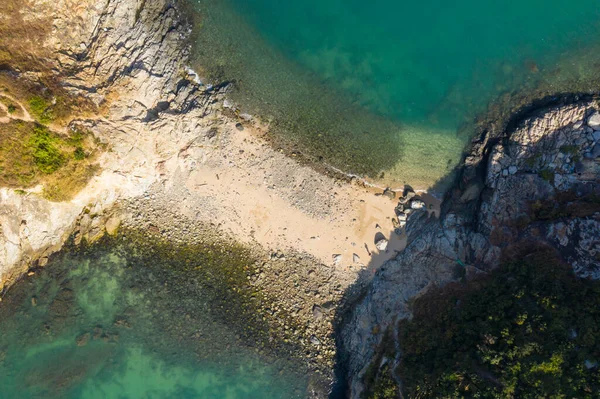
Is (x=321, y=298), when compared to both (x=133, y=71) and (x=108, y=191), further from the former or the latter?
(x=133, y=71)

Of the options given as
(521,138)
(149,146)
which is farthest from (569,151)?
(149,146)

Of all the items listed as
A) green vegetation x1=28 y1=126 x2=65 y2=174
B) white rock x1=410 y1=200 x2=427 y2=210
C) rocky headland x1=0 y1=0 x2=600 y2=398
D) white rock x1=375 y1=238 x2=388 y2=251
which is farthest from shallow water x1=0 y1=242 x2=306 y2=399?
white rock x1=410 y1=200 x2=427 y2=210

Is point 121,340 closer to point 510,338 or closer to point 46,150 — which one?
point 46,150

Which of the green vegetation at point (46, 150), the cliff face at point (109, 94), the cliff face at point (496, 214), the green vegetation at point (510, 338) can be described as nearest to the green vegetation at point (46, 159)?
the green vegetation at point (46, 150)

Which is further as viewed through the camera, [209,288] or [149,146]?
[209,288]

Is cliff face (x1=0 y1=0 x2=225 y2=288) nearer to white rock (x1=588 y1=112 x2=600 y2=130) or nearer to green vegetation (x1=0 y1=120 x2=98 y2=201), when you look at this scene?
green vegetation (x1=0 y1=120 x2=98 y2=201)

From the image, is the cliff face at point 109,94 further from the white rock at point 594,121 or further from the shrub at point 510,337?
the white rock at point 594,121
